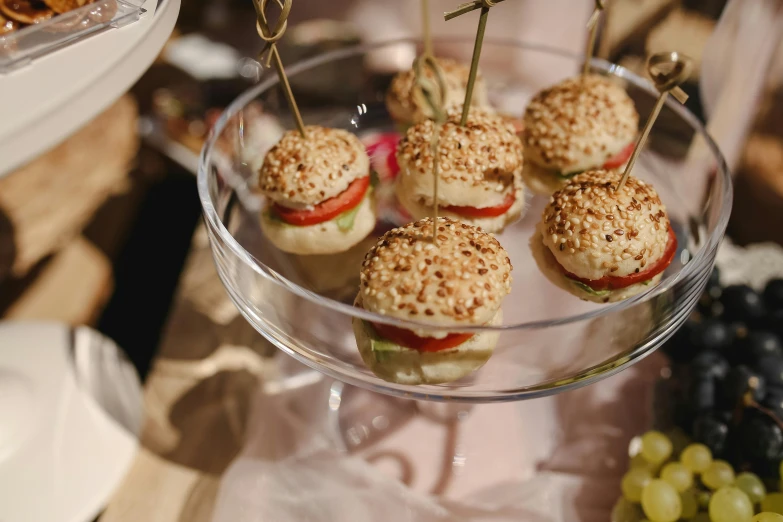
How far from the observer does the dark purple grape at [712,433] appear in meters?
1.12

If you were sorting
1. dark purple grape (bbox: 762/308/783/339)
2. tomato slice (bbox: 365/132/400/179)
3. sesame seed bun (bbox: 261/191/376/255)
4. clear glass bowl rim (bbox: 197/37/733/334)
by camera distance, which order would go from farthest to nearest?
tomato slice (bbox: 365/132/400/179) < dark purple grape (bbox: 762/308/783/339) < sesame seed bun (bbox: 261/191/376/255) < clear glass bowl rim (bbox: 197/37/733/334)

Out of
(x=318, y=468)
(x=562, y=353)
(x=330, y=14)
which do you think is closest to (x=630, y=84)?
(x=562, y=353)

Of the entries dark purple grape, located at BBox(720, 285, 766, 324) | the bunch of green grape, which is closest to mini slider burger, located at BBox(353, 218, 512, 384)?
the bunch of green grape

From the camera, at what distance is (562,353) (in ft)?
2.82

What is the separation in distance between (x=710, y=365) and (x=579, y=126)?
1.81ft

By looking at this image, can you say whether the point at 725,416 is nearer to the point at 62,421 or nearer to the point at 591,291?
the point at 591,291

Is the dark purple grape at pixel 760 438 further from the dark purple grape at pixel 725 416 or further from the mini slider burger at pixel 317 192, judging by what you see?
the mini slider burger at pixel 317 192

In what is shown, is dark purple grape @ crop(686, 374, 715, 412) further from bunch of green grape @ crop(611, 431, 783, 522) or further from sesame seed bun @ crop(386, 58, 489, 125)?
sesame seed bun @ crop(386, 58, 489, 125)

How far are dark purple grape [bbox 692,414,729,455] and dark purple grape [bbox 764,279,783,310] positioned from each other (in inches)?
14.5

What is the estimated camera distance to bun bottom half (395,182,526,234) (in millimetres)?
1101

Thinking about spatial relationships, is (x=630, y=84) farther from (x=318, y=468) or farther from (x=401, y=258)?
(x=318, y=468)

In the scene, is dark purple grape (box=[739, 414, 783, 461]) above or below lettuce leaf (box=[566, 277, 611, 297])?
below

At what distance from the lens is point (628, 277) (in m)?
0.97

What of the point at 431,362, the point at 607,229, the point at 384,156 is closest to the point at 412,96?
the point at 384,156
